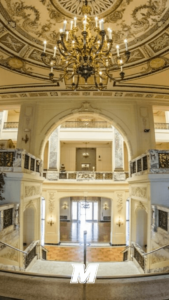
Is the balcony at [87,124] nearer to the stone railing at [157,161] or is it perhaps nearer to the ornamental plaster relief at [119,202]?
the ornamental plaster relief at [119,202]

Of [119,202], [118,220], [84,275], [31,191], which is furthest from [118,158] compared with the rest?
[84,275]

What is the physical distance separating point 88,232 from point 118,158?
6.40 metres

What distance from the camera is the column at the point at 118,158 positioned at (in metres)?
13.8

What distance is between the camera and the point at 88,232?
15.7 metres

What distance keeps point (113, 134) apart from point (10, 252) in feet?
38.2

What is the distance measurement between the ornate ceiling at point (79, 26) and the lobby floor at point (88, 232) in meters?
10.8

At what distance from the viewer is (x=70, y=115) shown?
966cm

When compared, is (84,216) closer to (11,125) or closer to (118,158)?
(118,158)

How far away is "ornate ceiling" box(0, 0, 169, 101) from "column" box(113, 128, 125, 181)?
6.71 meters

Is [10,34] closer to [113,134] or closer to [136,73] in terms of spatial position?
[136,73]

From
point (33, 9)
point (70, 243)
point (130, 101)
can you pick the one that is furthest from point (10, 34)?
A: point (70, 243)

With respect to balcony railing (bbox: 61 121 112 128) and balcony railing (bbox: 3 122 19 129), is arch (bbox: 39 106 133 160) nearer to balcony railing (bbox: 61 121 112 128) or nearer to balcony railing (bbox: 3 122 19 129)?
balcony railing (bbox: 61 121 112 128)

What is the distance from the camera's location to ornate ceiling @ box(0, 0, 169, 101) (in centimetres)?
545

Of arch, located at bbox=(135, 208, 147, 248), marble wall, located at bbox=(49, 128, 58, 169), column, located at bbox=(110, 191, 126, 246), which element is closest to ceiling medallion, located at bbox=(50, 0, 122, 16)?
arch, located at bbox=(135, 208, 147, 248)
